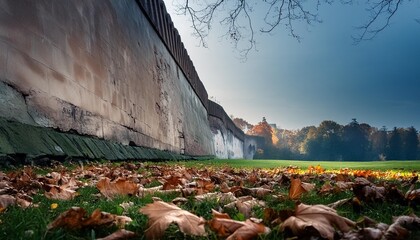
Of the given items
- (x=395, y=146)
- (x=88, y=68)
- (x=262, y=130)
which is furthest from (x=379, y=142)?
(x=88, y=68)

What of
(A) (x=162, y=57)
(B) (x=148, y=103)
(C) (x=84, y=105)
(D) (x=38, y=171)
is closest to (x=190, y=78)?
(A) (x=162, y=57)

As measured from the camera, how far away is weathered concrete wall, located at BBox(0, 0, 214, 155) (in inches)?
151

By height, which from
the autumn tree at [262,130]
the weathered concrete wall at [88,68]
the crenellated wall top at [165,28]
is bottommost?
the weathered concrete wall at [88,68]

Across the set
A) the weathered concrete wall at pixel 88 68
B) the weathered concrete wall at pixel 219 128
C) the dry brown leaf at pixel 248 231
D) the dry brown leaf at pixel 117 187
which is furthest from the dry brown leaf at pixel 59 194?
the weathered concrete wall at pixel 219 128

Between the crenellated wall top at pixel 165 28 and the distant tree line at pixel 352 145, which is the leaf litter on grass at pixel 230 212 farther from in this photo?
the distant tree line at pixel 352 145

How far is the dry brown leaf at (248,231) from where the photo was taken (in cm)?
110

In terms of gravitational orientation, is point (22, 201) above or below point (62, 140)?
below

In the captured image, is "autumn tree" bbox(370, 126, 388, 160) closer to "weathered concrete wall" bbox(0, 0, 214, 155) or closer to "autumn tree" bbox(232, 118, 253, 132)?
"autumn tree" bbox(232, 118, 253, 132)

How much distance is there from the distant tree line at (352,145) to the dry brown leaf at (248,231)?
82600 millimetres

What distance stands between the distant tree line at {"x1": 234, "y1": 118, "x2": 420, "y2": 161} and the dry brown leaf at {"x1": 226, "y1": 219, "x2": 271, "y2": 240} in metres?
82.6

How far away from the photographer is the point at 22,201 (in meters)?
1.84

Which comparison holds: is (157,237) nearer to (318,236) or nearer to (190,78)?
(318,236)

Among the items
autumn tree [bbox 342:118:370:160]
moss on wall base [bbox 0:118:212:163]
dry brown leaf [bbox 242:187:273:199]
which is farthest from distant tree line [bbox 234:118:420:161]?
dry brown leaf [bbox 242:187:273:199]

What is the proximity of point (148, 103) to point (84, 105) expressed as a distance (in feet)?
15.0
